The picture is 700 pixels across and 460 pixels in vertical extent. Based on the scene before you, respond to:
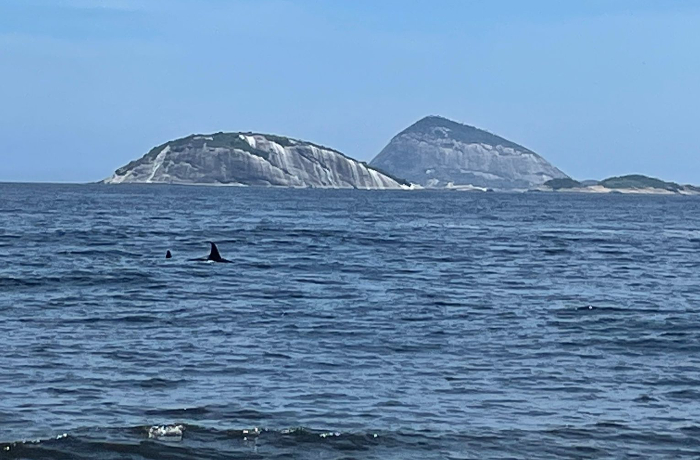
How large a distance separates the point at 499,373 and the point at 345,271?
19960 millimetres

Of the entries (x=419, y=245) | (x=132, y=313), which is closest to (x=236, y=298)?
(x=132, y=313)

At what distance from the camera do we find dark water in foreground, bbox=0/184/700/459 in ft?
49.1

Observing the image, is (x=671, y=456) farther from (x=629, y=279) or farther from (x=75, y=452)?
(x=629, y=279)

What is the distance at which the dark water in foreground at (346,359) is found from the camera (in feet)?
49.1

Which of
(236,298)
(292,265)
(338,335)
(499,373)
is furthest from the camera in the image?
(292,265)

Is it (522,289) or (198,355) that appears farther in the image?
(522,289)

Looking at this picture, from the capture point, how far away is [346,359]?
2044 centimetres

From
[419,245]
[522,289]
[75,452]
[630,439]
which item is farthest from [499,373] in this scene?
[419,245]

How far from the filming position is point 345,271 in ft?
129

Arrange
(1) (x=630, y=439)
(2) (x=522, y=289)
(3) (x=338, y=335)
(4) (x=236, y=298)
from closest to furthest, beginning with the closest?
(1) (x=630, y=439), (3) (x=338, y=335), (4) (x=236, y=298), (2) (x=522, y=289)

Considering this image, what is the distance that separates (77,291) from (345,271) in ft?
36.3

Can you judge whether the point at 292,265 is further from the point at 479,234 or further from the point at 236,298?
the point at 479,234

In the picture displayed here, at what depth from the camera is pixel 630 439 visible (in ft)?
50.1

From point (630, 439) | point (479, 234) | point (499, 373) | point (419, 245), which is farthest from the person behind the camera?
point (479, 234)
